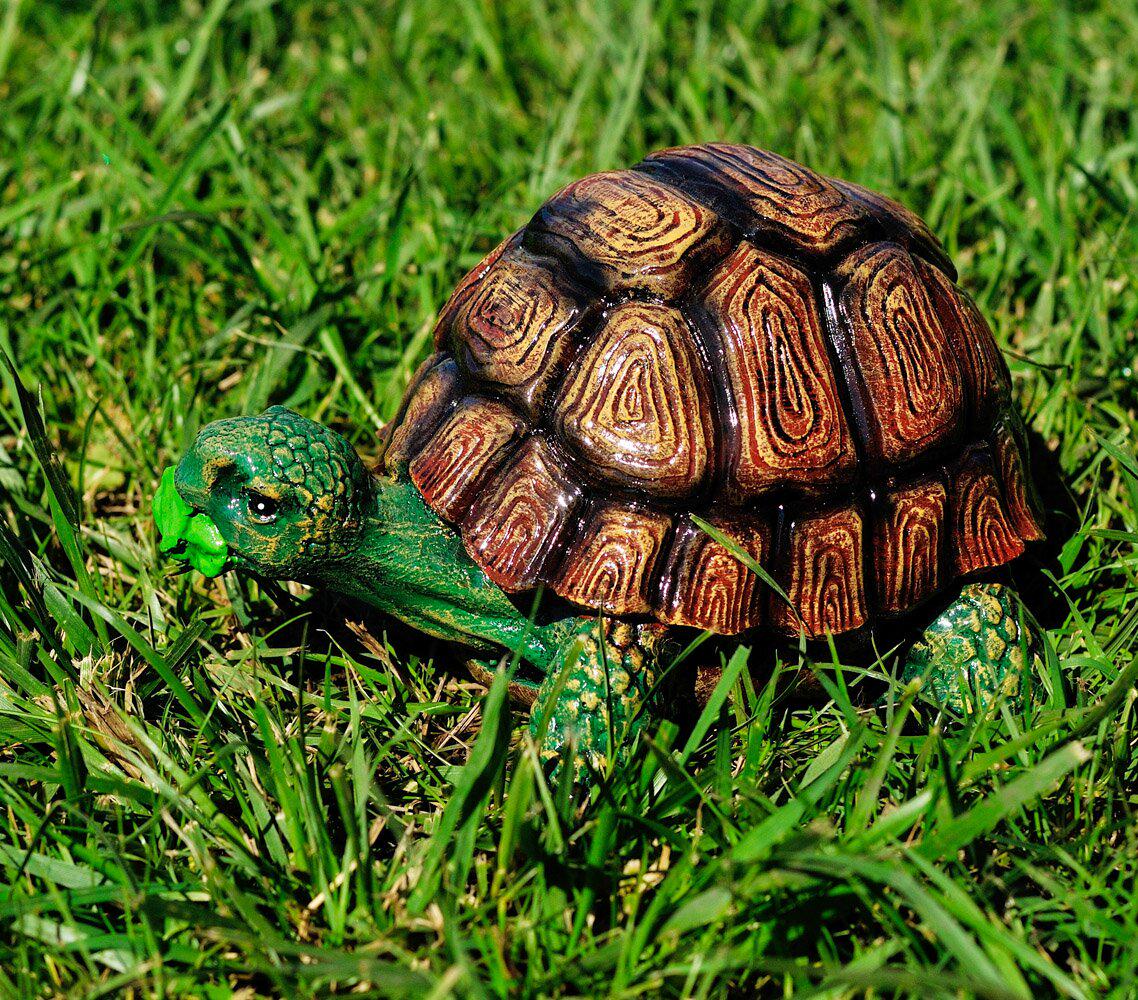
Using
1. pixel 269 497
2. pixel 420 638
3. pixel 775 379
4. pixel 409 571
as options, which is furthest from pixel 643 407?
pixel 420 638

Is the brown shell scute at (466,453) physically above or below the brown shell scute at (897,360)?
below

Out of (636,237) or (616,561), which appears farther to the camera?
(636,237)

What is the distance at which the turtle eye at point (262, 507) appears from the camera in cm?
262

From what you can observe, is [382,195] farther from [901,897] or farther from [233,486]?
[901,897]

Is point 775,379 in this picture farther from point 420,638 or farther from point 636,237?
point 420,638

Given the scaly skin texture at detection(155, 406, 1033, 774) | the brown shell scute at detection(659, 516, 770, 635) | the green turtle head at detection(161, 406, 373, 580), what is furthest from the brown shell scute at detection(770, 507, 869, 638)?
the green turtle head at detection(161, 406, 373, 580)

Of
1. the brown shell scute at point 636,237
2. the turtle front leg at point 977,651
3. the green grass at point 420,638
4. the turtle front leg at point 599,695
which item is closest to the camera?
the green grass at point 420,638

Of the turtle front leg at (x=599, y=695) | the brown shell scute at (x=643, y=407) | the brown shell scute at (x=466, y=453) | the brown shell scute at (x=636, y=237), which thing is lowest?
the turtle front leg at (x=599, y=695)

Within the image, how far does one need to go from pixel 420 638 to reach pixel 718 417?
106 cm

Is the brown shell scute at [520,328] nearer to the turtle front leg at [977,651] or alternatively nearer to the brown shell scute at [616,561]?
the brown shell scute at [616,561]

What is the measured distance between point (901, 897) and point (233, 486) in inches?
63.0

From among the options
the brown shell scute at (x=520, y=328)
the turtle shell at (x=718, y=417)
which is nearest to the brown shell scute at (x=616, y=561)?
the turtle shell at (x=718, y=417)

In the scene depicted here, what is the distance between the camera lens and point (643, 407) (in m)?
2.60

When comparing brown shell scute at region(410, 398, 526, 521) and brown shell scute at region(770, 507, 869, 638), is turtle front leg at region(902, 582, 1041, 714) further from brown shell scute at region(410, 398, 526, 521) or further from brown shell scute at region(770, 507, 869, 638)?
brown shell scute at region(410, 398, 526, 521)
